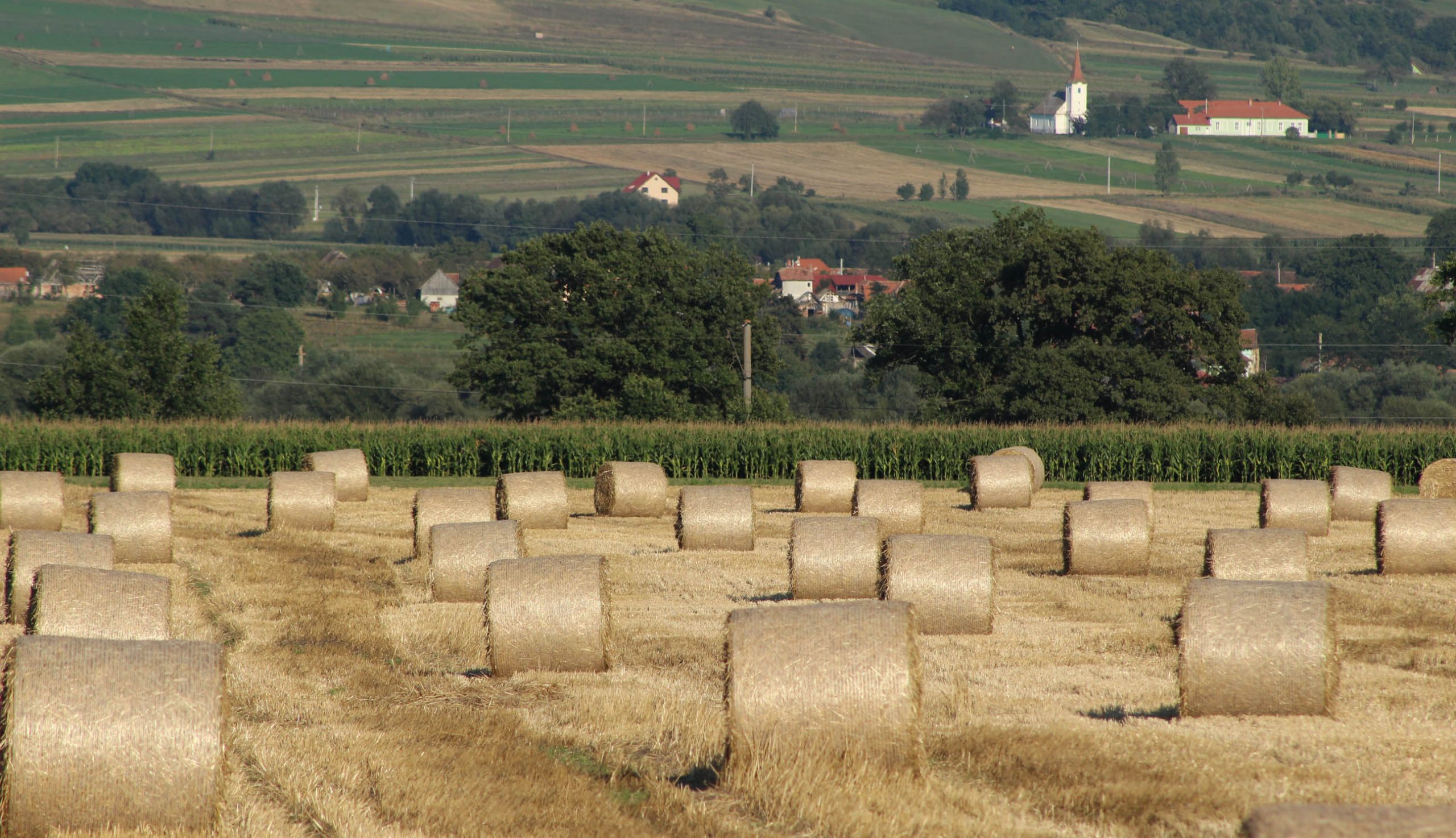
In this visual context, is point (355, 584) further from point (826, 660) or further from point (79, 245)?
point (79, 245)

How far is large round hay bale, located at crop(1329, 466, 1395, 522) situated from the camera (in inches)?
1119

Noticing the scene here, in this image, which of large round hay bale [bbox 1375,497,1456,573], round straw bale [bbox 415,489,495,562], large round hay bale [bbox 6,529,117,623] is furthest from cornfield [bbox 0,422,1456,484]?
large round hay bale [bbox 6,529,117,623]

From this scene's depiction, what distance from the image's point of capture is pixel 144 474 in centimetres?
3303

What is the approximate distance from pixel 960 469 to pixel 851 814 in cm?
3584

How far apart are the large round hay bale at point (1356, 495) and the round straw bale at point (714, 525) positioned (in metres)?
10.5

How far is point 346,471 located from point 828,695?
83.9 ft

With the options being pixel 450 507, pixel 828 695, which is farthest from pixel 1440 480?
pixel 828 695

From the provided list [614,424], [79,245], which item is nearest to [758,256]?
[79,245]

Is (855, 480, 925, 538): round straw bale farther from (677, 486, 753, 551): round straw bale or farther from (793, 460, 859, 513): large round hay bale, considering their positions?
(793, 460, 859, 513): large round hay bale

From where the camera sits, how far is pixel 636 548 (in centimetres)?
2505

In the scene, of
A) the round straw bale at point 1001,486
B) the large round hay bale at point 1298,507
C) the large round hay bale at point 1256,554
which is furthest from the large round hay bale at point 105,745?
the round straw bale at point 1001,486

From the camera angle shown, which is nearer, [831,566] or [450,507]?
[831,566]

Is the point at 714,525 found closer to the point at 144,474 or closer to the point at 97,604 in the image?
the point at 97,604

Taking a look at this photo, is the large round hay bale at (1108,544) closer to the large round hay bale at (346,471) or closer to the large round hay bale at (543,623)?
the large round hay bale at (543,623)
